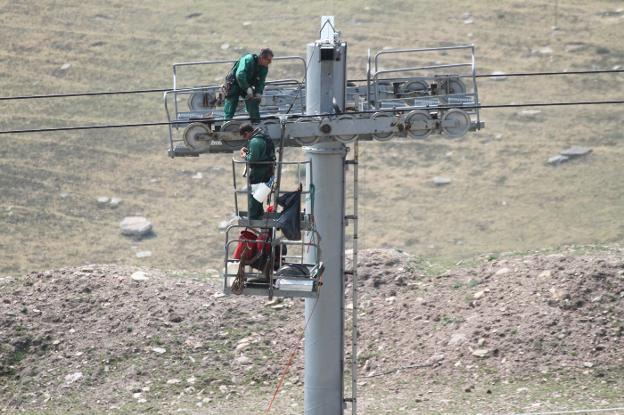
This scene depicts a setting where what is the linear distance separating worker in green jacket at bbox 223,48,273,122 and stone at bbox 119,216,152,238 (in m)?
17.3

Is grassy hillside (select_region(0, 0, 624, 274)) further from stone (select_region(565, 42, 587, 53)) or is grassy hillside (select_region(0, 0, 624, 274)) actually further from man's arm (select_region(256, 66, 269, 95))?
man's arm (select_region(256, 66, 269, 95))

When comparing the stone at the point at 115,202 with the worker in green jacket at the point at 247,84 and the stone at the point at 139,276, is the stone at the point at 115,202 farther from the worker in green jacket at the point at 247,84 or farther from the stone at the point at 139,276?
the worker in green jacket at the point at 247,84

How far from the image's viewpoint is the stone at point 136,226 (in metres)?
33.3

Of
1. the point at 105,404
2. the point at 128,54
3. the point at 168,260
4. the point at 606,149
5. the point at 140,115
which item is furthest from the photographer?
the point at 128,54

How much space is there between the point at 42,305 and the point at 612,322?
30.4 feet

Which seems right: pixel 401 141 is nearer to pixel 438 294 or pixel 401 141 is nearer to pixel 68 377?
pixel 438 294

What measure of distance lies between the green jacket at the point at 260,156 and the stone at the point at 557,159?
2106cm

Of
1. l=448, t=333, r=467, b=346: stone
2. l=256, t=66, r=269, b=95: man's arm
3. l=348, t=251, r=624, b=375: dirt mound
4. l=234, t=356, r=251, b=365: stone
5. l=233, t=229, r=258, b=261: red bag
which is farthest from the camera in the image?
l=234, t=356, r=251, b=365: stone

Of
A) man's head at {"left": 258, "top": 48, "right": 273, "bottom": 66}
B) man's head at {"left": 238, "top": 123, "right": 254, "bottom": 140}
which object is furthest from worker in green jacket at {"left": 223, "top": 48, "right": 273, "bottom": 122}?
man's head at {"left": 238, "top": 123, "right": 254, "bottom": 140}

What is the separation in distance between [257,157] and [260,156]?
4cm

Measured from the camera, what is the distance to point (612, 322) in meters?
20.7

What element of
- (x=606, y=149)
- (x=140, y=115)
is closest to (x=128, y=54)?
(x=140, y=115)

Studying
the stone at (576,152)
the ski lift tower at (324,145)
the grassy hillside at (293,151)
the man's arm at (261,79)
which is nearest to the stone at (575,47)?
the grassy hillside at (293,151)

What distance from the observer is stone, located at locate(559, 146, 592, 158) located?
35.5 metres
